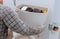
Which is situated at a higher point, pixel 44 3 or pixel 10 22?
pixel 44 3

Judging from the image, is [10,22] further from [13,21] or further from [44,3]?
[44,3]

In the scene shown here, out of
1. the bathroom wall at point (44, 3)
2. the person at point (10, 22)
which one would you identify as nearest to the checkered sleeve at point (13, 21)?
the person at point (10, 22)

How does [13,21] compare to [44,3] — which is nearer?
[13,21]

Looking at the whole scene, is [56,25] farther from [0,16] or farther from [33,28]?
[0,16]

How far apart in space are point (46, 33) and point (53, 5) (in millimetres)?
340

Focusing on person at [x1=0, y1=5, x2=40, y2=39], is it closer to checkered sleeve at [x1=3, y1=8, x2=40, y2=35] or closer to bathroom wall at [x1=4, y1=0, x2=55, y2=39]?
checkered sleeve at [x1=3, y1=8, x2=40, y2=35]

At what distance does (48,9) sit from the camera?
1202 millimetres

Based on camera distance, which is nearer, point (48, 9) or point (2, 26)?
point (2, 26)

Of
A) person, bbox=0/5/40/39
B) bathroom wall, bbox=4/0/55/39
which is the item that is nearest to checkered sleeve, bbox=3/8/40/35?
person, bbox=0/5/40/39

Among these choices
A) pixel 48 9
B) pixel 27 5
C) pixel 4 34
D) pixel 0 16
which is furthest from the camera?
pixel 27 5

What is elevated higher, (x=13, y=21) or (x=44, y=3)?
(x=44, y=3)

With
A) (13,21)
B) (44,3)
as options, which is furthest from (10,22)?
(44,3)

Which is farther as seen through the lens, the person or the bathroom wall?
the bathroom wall

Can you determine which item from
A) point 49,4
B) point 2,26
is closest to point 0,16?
point 2,26
